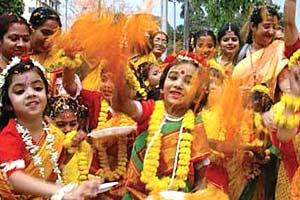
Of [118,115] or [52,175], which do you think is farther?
[118,115]

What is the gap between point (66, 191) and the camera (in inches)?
109

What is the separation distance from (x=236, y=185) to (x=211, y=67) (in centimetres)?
67

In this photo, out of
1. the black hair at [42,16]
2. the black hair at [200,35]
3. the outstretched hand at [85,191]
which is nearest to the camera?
the outstretched hand at [85,191]

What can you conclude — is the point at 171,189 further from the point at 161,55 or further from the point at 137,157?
the point at 161,55

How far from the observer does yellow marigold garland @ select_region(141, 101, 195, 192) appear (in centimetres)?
338

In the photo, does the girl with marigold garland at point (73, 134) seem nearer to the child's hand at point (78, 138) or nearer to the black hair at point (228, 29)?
the child's hand at point (78, 138)

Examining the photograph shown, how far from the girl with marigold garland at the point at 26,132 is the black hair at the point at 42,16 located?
98 cm

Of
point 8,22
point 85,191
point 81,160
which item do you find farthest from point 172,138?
point 8,22

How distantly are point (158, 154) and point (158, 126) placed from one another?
0.15 meters

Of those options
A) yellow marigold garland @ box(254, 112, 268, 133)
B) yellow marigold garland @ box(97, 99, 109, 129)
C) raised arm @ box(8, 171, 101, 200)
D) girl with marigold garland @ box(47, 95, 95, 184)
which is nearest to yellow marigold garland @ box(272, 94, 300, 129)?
yellow marigold garland @ box(254, 112, 268, 133)

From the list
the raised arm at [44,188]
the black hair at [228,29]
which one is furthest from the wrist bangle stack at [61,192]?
the black hair at [228,29]

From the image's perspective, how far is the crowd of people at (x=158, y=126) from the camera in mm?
3180

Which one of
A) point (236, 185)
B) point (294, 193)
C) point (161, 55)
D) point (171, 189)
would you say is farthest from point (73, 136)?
point (161, 55)

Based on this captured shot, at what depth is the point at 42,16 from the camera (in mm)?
4469
